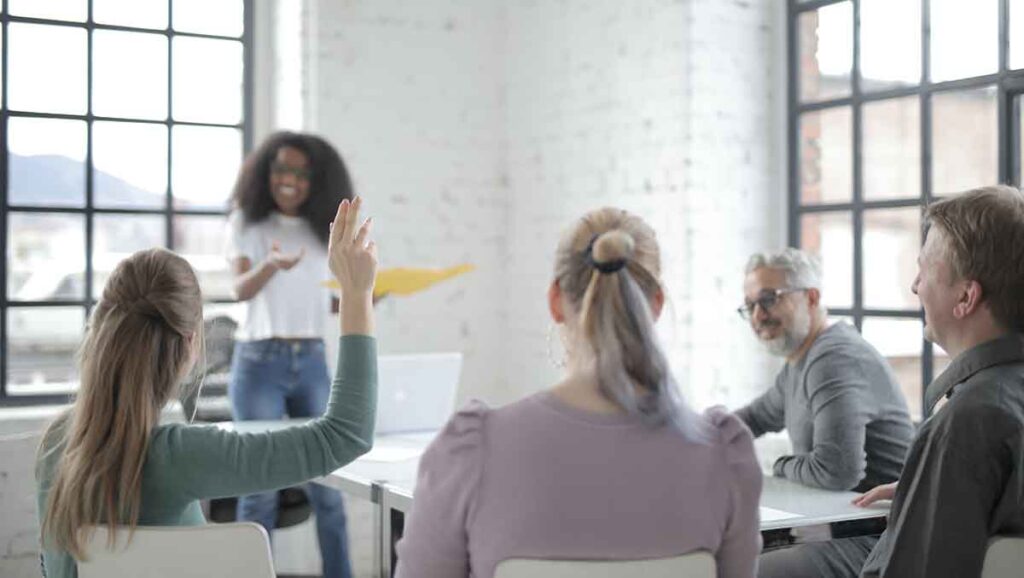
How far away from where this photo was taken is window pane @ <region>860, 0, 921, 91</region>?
4.22m

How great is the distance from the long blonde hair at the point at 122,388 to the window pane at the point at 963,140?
9.23 feet

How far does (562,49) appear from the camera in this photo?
5.31 m

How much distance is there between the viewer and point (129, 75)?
203 inches

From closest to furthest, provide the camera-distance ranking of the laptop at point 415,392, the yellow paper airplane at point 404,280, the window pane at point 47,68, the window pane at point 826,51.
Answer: the yellow paper airplane at point 404,280 < the laptop at point 415,392 < the window pane at point 826,51 < the window pane at point 47,68

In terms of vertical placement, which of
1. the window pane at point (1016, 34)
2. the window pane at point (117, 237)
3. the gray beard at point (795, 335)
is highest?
the window pane at point (1016, 34)

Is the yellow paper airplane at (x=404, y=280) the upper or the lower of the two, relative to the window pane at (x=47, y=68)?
lower

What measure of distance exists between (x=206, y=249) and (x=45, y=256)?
67 centimetres

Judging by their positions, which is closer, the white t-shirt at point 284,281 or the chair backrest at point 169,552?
the chair backrest at point 169,552

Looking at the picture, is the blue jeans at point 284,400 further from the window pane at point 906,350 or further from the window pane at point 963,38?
the window pane at point 963,38

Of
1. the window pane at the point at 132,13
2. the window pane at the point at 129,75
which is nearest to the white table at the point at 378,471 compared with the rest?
the window pane at the point at 129,75

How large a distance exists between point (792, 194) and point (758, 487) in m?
3.18

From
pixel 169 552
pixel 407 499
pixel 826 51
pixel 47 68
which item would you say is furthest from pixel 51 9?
pixel 169 552

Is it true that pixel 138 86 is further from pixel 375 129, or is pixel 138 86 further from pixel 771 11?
pixel 771 11

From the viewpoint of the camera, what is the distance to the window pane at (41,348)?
4946 mm
